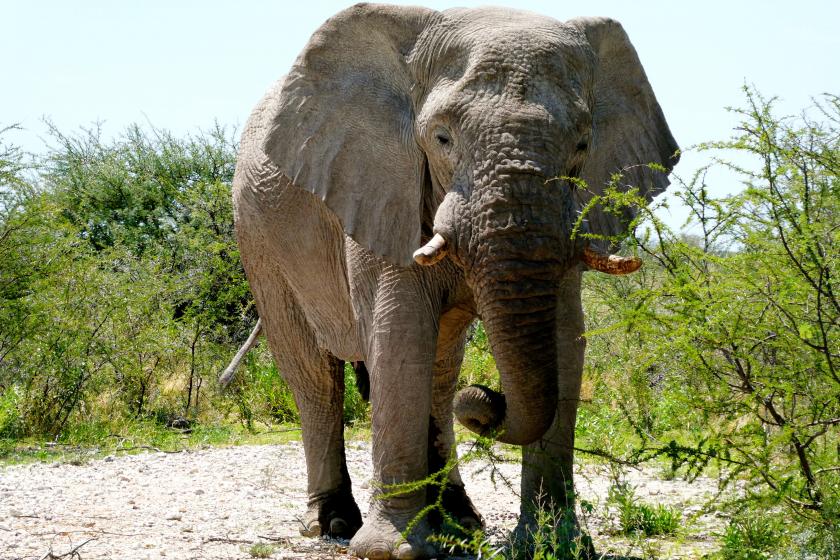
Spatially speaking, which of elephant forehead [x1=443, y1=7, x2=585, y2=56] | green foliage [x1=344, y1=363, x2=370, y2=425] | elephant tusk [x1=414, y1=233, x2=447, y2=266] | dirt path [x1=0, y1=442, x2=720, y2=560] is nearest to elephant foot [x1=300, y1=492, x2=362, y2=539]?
dirt path [x1=0, y1=442, x2=720, y2=560]

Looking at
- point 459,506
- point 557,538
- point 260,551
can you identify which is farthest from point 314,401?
point 557,538

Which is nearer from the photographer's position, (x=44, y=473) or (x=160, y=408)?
(x=44, y=473)

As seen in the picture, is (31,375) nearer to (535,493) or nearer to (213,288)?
(213,288)

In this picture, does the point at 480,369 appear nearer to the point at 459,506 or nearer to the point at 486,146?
the point at 459,506

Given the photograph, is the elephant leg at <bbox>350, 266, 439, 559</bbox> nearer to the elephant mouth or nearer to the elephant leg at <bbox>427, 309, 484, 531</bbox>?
the elephant leg at <bbox>427, 309, 484, 531</bbox>

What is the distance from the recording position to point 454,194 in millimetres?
4770

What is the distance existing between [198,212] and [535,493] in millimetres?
10317

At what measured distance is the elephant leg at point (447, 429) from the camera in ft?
19.9

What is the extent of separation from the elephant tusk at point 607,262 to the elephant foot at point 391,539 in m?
1.54

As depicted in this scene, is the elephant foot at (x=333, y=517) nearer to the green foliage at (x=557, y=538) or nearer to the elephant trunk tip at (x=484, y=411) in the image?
the green foliage at (x=557, y=538)

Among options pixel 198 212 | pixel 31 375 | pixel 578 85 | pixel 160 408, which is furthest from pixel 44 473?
pixel 198 212

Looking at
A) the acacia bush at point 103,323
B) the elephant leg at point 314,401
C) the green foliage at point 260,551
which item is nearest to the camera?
the green foliage at point 260,551

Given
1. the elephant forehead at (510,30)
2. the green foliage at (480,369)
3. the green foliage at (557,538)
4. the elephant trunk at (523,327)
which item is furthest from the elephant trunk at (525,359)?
the green foliage at (480,369)

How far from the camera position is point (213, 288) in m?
14.6
